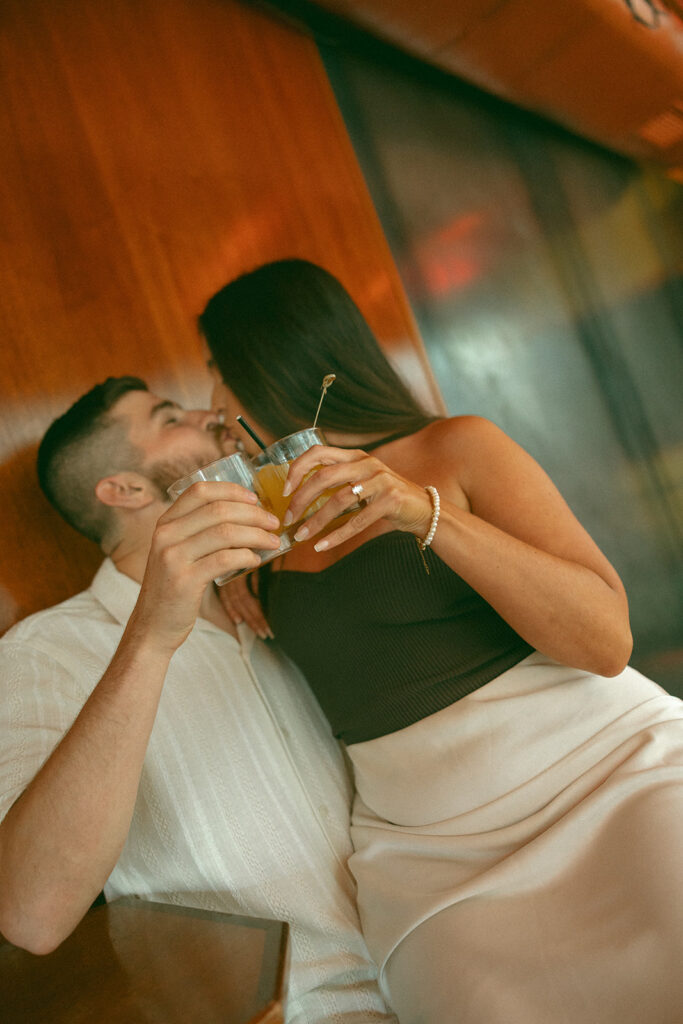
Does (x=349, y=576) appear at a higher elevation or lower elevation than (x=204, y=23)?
lower

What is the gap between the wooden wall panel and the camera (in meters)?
1.73

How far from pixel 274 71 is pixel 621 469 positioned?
7.03 feet

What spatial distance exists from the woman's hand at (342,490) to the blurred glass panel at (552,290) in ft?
6.13

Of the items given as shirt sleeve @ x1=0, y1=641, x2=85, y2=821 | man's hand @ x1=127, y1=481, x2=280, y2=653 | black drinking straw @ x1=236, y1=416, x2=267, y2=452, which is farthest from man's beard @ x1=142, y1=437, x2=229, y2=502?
man's hand @ x1=127, y1=481, x2=280, y2=653

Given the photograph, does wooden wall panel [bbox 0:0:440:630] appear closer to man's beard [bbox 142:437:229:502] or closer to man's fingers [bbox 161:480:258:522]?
man's beard [bbox 142:437:229:502]

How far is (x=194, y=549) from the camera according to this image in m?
0.97

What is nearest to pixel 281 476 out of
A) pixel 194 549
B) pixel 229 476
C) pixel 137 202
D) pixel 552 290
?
pixel 229 476

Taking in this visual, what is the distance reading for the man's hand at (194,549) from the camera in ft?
3.19

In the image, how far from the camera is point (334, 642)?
1499mm

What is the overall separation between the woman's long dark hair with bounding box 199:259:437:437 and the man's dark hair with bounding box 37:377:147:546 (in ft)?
1.05

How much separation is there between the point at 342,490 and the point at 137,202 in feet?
4.66

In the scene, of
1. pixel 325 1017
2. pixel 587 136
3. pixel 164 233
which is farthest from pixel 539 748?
pixel 587 136

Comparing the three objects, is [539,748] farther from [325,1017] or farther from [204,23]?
[204,23]

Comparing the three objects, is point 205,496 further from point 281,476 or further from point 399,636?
point 399,636
